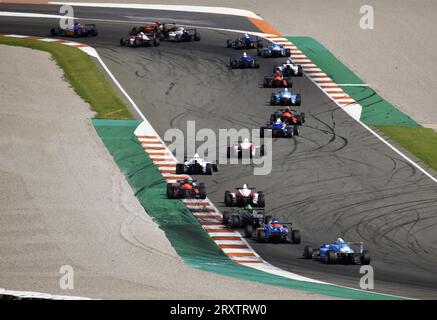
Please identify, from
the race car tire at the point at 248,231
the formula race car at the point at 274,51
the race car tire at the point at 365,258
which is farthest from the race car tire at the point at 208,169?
the formula race car at the point at 274,51

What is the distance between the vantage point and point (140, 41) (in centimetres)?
6962

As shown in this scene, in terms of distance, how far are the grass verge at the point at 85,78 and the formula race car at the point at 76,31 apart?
6.16ft

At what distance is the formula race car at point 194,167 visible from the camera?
164ft

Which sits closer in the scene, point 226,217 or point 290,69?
point 226,217

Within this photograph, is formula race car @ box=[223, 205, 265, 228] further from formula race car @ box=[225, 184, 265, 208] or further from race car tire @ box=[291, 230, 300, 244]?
formula race car @ box=[225, 184, 265, 208]

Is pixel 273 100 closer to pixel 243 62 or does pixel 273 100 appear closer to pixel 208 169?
pixel 243 62

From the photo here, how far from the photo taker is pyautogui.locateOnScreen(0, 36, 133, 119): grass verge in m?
59.7

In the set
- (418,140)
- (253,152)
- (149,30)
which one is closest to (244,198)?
(253,152)

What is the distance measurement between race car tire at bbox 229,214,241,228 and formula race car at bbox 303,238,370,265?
12.3 ft

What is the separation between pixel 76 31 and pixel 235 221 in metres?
30.9

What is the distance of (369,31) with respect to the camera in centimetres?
7581

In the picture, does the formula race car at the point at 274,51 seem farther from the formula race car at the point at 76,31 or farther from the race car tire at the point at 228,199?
the race car tire at the point at 228,199

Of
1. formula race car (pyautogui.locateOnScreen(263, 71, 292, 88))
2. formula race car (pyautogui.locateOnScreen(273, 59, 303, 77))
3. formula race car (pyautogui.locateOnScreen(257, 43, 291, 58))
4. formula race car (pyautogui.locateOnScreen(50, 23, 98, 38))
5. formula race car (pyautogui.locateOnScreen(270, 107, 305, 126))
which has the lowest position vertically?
formula race car (pyautogui.locateOnScreen(270, 107, 305, 126))

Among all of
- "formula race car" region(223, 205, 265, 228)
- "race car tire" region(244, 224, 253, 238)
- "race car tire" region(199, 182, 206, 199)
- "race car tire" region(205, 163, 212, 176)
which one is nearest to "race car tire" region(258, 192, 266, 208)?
"formula race car" region(223, 205, 265, 228)
